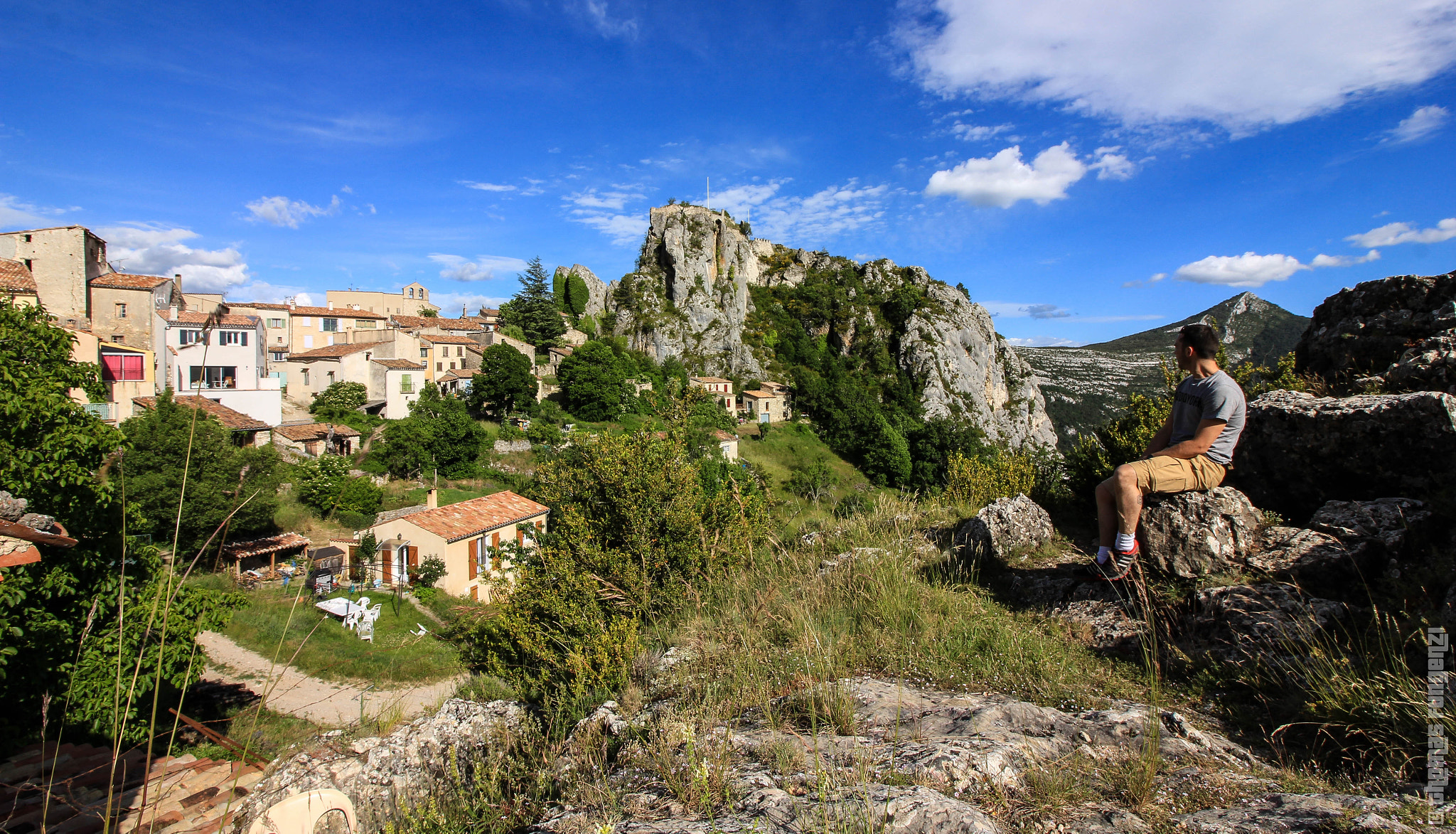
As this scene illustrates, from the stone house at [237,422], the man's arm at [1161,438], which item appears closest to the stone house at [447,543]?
the stone house at [237,422]

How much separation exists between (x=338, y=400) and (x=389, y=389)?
2.92 metres

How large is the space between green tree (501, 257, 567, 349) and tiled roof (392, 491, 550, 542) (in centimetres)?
3166

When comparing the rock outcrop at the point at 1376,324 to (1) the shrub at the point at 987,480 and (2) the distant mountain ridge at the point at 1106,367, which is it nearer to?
(1) the shrub at the point at 987,480

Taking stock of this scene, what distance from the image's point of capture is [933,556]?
5582mm

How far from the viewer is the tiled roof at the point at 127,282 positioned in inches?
1313

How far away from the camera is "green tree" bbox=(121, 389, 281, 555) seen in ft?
66.7

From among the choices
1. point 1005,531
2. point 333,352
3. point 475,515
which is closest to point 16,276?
point 333,352

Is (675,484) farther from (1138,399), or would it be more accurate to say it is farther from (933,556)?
(1138,399)

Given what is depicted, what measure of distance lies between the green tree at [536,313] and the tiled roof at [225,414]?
997 inches

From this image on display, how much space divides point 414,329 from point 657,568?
2024 inches

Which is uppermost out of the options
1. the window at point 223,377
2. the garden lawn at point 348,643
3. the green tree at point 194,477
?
the window at point 223,377

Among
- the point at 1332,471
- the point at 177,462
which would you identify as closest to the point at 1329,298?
the point at 1332,471

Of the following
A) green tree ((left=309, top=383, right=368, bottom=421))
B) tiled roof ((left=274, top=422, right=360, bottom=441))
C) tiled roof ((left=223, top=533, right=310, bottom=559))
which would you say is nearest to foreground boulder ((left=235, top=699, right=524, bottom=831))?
tiled roof ((left=223, top=533, right=310, bottom=559))

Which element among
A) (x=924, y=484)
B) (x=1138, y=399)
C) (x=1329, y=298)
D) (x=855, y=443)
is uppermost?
(x=1329, y=298)
